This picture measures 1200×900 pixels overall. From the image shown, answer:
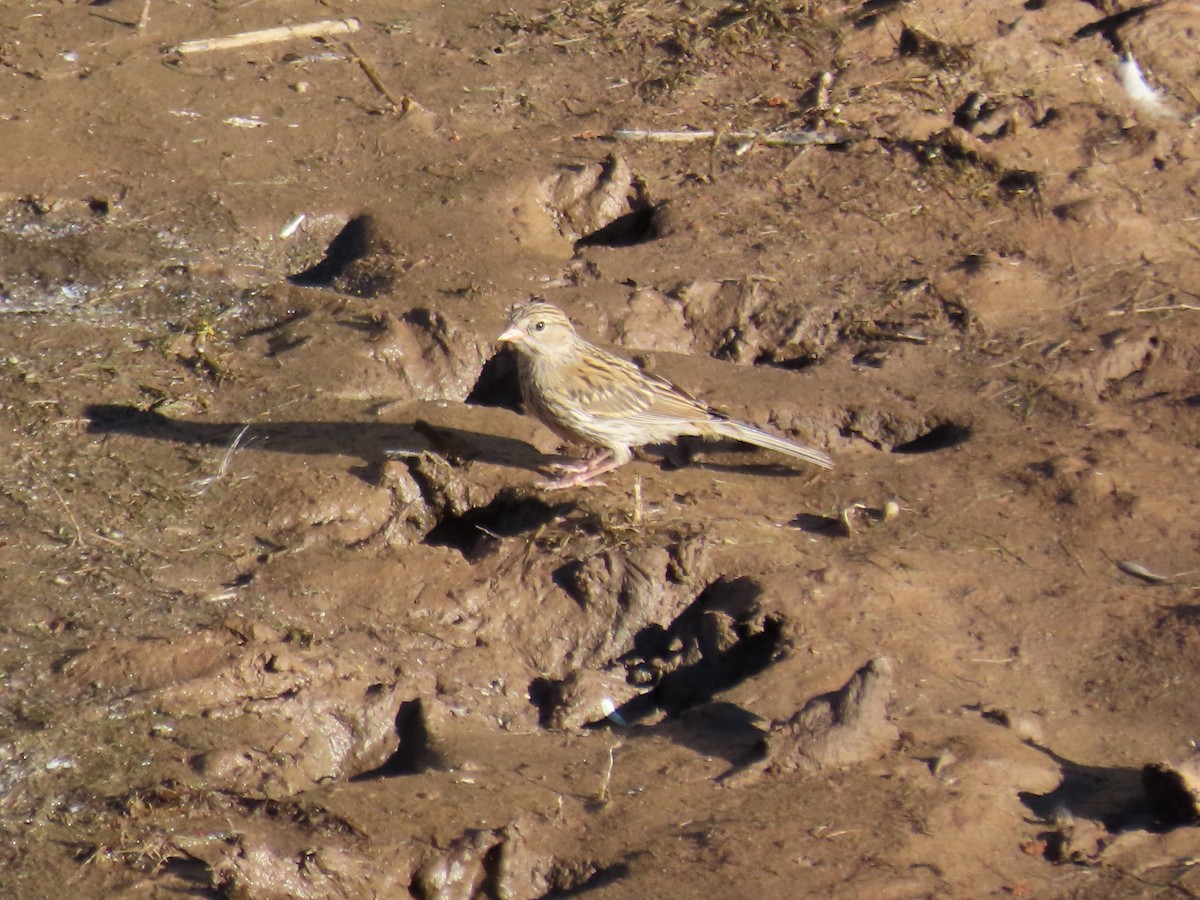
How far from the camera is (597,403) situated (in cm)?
701

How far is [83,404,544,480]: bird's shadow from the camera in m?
6.92

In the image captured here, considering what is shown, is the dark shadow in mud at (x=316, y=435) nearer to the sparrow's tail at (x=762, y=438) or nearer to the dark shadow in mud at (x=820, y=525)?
the sparrow's tail at (x=762, y=438)

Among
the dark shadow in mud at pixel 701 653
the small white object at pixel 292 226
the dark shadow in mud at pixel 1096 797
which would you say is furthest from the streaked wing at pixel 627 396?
the dark shadow in mud at pixel 1096 797

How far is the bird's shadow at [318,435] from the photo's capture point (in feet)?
22.7

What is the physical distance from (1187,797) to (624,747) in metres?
2.01

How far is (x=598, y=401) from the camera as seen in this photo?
7.01 metres

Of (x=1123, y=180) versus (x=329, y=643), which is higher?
(x=1123, y=180)

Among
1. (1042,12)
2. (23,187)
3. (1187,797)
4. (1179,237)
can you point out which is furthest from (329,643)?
(1042,12)

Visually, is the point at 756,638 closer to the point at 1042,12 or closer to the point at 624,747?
the point at 624,747

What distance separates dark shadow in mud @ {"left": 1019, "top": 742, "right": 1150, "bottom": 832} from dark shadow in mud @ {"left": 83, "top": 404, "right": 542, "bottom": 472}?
2.84m

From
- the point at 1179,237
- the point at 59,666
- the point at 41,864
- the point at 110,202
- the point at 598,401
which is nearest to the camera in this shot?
the point at 41,864

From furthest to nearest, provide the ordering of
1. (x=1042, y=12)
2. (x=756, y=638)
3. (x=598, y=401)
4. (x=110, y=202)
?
(x=1042, y=12) < (x=110, y=202) < (x=598, y=401) < (x=756, y=638)

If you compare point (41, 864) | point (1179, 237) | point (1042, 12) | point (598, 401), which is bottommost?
point (41, 864)

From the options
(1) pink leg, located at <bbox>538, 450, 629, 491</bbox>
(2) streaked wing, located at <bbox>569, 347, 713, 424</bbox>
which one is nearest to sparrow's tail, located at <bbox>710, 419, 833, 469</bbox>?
(2) streaked wing, located at <bbox>569, 347, 713, 424</bbox>
